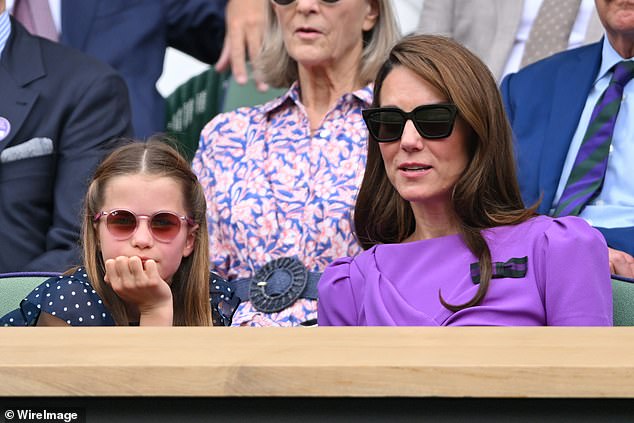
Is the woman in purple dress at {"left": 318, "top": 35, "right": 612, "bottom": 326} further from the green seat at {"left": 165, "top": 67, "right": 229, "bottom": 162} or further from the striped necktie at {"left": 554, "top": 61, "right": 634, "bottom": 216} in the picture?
the green seat at {"left": 165, "top": 67, "right": 229, "bottom": 162}

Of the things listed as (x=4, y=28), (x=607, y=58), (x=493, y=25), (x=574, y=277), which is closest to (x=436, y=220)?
(x=574, y=277)

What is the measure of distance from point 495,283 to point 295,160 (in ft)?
3.08

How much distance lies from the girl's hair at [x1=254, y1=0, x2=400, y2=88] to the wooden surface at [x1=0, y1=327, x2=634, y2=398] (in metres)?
1.71

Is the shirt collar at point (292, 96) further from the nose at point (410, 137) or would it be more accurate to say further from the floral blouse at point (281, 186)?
the nose at point (410, 137)

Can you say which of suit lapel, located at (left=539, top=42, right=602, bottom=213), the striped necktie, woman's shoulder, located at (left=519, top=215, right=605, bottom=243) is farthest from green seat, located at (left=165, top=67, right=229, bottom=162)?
woman's shoulder, located at (left=519, top=215, right=605, bottom=243)

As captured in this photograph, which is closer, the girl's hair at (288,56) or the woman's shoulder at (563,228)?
the woman's shoulder at (563,228)

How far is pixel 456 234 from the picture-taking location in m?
2.17

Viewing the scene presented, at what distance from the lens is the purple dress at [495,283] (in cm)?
198

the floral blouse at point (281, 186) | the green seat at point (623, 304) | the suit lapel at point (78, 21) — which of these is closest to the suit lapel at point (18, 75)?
the suit lapel at point (78, 21)

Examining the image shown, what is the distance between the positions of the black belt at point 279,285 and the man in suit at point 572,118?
0.57m

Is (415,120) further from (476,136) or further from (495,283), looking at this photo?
(495,283)

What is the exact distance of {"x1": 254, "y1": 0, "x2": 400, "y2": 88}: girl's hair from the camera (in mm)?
3018

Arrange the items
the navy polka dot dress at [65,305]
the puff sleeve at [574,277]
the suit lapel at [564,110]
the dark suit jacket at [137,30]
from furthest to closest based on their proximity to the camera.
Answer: the dark suit jacket at [137,30]
the suit lapel at [564,110]
the navy polka dot dress at [65,305]
the puff sleeve at [574,277]

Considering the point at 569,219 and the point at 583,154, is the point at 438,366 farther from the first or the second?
the point at 583,154
